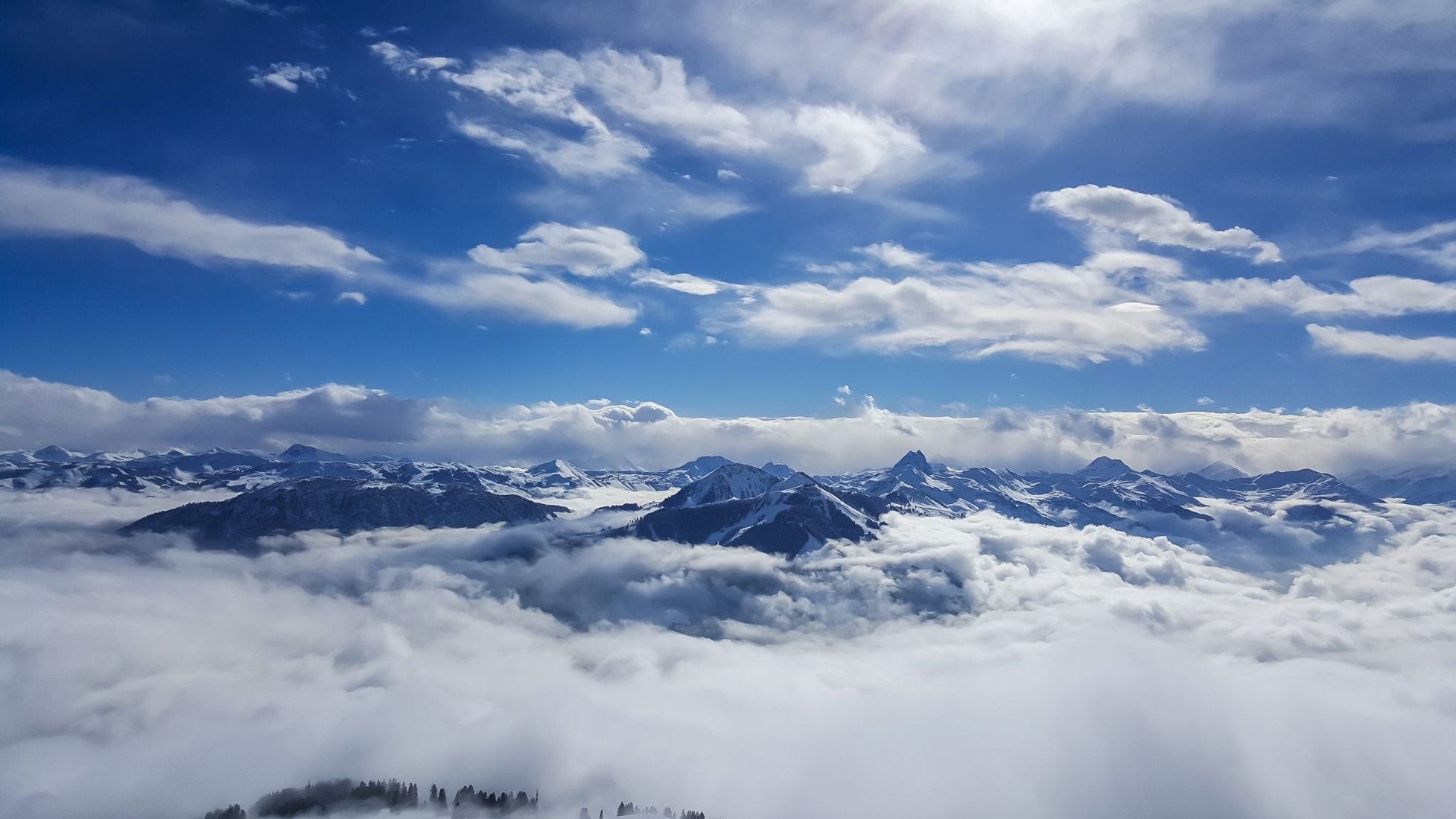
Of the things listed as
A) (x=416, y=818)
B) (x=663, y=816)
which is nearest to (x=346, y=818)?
(x=416, y=818)

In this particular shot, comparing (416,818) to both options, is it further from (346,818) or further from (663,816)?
(663,816)
